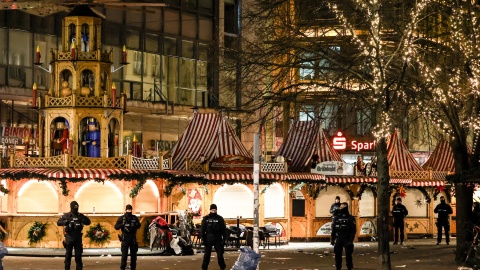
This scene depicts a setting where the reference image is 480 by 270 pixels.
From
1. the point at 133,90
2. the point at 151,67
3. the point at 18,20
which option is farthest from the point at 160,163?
the point at 151,67

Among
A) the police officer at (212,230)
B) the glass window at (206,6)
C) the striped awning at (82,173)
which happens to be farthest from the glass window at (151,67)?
the police officer at (212,230)

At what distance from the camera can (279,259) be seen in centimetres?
3331

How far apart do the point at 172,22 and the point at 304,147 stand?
58.3 feet

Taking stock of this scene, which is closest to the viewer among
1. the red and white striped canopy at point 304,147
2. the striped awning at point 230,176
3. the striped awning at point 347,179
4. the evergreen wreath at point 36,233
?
the evergreen wreath at point 36,233

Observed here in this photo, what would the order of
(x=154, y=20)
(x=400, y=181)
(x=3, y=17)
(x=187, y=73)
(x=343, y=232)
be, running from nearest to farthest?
1. (x=343, y=232)
2. (x=400, y=181)
3. (x=3, y=17)
4. (x=154, y=20)
5. (x=187, y=73)

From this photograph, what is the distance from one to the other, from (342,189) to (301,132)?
3.48 meters

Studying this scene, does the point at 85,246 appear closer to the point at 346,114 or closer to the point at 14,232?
the point at 14,232

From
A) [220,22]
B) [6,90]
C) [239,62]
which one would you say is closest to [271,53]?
[239,62]

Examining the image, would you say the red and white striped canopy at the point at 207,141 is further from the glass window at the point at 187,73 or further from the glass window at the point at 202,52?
the glass window at the point at 202,52

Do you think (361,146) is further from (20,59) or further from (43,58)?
(20,59)

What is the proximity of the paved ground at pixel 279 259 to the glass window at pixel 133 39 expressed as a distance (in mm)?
21736

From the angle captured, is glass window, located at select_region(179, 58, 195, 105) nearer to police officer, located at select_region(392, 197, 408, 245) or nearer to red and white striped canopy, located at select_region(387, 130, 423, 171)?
red and white striped canopy, located at select_region(387, 130, 423, 171)

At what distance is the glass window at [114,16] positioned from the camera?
57981 mm

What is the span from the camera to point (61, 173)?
1460 inches
